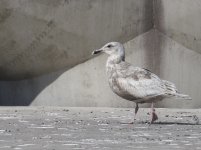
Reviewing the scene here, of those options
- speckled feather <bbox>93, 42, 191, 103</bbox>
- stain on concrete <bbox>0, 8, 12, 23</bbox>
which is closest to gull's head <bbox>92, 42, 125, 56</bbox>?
speckled feather <bbox>93, 42, 191, 103</bbox>

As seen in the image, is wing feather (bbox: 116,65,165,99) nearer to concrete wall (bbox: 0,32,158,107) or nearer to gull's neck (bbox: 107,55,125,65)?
gull's neck (bbox: 107,55,125,65)

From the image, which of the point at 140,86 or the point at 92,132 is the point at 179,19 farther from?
the point at 92,132

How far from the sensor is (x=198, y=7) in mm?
10711

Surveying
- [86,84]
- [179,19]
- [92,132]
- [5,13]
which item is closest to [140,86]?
[92,132]

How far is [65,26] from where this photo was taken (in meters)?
10.8

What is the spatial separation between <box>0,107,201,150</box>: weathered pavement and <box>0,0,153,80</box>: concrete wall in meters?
2.03

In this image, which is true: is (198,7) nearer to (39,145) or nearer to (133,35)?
(133,35)

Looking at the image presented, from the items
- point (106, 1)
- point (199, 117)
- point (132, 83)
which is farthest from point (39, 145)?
point (106, 1)

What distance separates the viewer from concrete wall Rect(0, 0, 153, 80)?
10.7 m

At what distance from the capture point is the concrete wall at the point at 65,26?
10.7m

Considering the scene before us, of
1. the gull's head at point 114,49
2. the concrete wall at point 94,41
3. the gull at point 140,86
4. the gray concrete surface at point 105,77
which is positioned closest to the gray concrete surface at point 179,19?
the concrete wall at point 94,41

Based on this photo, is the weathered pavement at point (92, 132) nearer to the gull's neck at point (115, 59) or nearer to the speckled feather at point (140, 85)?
the speckled feather at point (140, 85)

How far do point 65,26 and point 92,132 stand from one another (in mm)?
4688

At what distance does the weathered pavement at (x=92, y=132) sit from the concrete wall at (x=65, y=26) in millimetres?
2034
